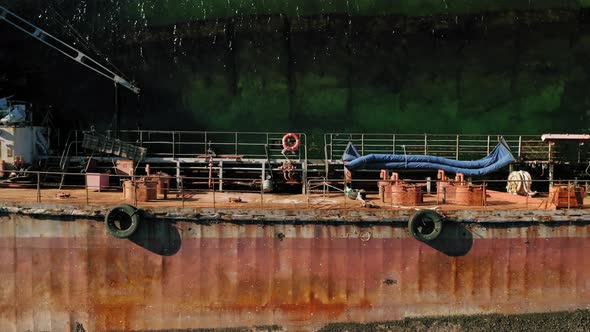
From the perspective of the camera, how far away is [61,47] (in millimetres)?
20172

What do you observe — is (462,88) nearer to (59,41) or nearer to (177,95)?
(177,95)

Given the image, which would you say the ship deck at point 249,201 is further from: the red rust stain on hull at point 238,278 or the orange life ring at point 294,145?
the orange life ring at point 294,145

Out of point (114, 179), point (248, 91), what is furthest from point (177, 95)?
point (114, 179)

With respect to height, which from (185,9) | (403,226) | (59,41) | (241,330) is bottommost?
(241,330)

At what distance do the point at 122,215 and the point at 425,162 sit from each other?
1008cm

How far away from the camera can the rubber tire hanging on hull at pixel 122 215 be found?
566 inches

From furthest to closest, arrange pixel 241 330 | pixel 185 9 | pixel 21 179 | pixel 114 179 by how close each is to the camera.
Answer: pixel 185 9 → pixel 114 179 → pixel 21 179 → pixel 241 330

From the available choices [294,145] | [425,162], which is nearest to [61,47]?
[294,145]

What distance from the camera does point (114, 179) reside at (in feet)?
62.5

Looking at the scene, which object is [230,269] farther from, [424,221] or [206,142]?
[206,142]

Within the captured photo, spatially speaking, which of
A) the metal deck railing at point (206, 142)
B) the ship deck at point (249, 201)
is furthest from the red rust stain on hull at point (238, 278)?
the metal deck railing at point (206, 142)

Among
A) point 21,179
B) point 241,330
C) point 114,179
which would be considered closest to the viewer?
point 241,330

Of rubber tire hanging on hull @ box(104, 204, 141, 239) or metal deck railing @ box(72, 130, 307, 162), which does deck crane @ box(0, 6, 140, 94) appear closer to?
metal deck railing @ box(72, 130, 307, 162)

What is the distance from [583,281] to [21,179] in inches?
723
